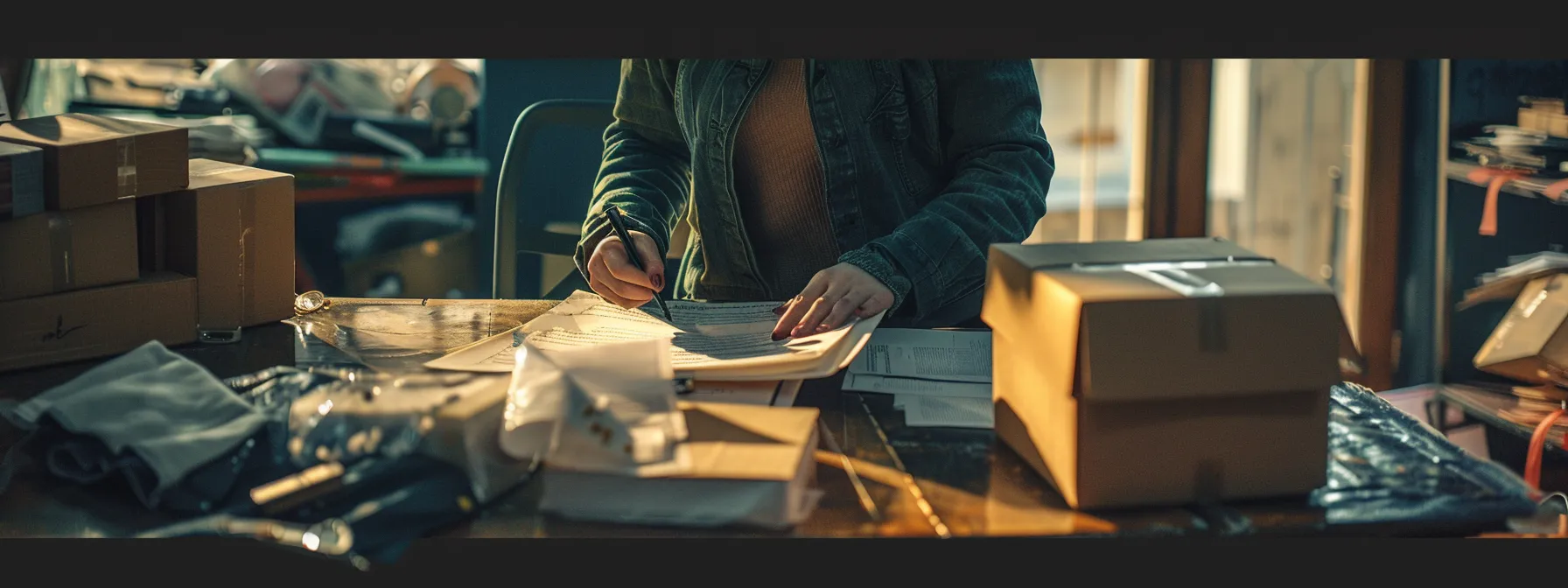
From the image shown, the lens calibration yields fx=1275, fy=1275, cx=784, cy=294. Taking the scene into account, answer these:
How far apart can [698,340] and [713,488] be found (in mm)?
467

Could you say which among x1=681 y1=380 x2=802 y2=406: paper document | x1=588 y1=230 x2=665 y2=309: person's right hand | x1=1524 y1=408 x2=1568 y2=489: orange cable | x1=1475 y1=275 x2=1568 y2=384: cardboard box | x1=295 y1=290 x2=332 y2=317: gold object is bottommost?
x1=1524 y1=408 x2=1568 y2=489: orange cable

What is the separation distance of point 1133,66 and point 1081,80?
0.60 feet

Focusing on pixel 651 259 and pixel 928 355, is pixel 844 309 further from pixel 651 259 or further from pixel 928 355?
pixel 651 259

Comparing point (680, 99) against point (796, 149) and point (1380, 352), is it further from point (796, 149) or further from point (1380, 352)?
point (1380, 352)

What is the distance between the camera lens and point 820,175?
175 cm

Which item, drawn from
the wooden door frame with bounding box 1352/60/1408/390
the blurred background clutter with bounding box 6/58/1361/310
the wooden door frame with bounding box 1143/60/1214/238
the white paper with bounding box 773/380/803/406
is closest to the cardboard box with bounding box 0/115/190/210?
the white paper with bounding box 773/380/803/406

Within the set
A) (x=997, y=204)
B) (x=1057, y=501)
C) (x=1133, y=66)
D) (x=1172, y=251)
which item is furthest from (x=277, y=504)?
(x=1133, y=66)

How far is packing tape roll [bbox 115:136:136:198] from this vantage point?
1383 millimetres

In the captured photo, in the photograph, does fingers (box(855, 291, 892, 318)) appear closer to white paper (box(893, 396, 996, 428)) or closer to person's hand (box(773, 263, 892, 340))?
person's hand (box(773, 263, 892, 340))

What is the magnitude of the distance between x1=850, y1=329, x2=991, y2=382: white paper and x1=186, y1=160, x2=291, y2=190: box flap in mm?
735

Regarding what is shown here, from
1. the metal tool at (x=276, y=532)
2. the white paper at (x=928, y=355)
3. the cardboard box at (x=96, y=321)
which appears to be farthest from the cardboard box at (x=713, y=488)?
the cardboard box at (x=96, y=321)

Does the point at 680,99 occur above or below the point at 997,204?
above

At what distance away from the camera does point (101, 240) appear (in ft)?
4.55

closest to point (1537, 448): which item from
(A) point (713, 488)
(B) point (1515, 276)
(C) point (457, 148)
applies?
(B) point (1515, 276)
